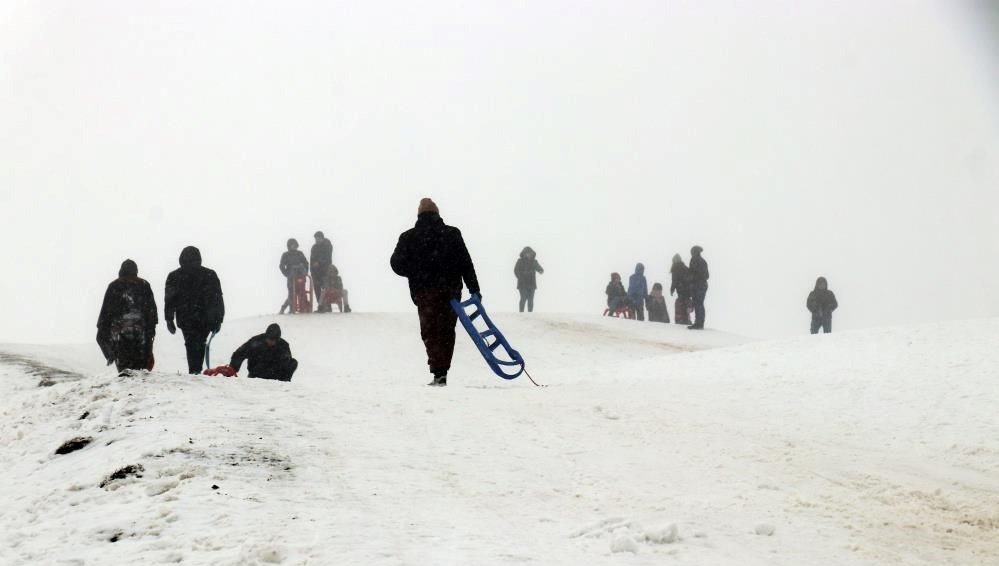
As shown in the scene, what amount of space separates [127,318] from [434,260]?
365 centimetres

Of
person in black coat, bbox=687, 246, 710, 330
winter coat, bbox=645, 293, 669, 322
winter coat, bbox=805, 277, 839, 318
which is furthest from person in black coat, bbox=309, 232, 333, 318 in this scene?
winter coat, bbox=805, 277, 839, 318

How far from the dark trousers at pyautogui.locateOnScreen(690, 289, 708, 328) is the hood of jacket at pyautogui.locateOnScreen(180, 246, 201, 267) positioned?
15.3 m

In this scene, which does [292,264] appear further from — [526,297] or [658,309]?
[658,309]

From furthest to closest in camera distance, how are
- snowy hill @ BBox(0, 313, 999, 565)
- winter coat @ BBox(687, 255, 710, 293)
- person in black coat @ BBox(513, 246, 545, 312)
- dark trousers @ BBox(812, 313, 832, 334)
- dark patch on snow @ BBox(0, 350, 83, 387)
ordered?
1. person in black coat @ BBox(513, 246, 545, 312)
2. winter coat @ BBox(687, 255, 710, 293)
3. dark trousers @ BBox(812, 313, 832, 334)
4. dark patch on snow @ BBox(0, 350, 83, 387)
5. snowy hill @ BBox(0, 313, 999, 565)

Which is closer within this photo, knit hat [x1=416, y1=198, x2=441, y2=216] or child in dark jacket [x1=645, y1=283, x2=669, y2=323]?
knit hat [x1=416, y1=198, x2=441, y2=216]

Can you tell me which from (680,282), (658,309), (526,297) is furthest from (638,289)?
(526,297)

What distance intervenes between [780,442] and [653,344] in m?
14.2

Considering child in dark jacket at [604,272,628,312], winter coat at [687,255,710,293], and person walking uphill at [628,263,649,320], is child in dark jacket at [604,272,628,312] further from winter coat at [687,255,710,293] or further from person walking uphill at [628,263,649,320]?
winter coat at [687,255,710,293]

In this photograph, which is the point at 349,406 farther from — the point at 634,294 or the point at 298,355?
the point at 634,294

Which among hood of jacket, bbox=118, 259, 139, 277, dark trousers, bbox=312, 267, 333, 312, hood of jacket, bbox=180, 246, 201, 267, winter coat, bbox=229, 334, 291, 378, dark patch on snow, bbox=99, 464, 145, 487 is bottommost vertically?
dark patch on snow, bbox=99, 464, 145, 487

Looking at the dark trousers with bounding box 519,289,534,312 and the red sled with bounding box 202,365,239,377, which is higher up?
the dark trousers with bounding box 519,289,534,312

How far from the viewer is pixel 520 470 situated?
611 cm

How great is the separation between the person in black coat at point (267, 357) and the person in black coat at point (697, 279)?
14191 millimetres

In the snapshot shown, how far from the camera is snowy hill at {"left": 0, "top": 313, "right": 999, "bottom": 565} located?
4520 millimetres
